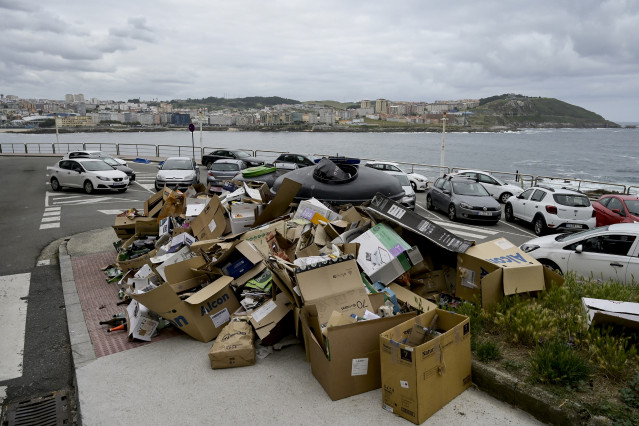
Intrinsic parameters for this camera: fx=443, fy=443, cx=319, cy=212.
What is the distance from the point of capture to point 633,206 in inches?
550

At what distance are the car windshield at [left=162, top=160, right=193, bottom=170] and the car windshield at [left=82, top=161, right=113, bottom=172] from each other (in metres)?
2.66

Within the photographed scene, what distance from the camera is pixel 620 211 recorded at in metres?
14.1

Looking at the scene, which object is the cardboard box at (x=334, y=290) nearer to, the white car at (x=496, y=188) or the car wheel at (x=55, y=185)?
the white car at (x=496, y=188)

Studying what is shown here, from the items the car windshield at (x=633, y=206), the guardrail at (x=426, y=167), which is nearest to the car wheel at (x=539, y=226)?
the car windshield at (x=633, y=206)

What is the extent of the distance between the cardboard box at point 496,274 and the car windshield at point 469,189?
11.4 m

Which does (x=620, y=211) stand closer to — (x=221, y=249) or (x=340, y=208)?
(x=340, y=208)

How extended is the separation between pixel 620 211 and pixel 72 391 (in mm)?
15497

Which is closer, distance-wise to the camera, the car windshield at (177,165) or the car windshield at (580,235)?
the car windshield at (580,235)

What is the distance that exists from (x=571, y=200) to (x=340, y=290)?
12895 mm

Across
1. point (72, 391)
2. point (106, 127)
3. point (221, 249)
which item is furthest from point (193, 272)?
point (106, 127)

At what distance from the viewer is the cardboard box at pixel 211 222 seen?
8.19m

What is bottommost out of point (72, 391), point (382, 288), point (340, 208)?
point (72, 391)

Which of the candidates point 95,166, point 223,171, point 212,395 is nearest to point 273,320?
point 212,395

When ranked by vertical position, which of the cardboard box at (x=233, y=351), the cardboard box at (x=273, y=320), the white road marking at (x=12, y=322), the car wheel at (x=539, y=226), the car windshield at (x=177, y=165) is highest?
the car windshield at (x=177, y=165)
